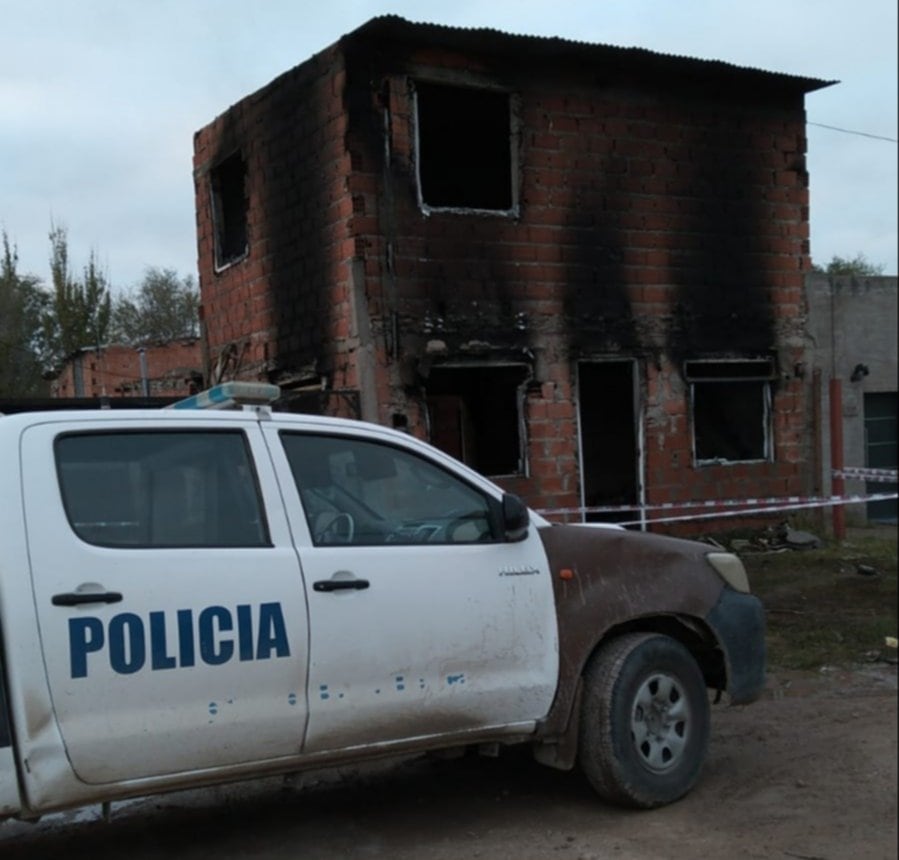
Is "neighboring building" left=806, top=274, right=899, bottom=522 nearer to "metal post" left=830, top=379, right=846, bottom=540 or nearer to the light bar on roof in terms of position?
"metal post" left=830, top=379, right=846, bottom=540

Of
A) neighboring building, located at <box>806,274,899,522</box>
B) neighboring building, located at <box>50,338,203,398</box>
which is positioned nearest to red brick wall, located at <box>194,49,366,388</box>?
neighboring building, located at <box>50,338,203,398</box>

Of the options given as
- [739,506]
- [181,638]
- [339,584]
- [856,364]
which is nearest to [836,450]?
[739,506]

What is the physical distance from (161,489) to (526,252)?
302 inches

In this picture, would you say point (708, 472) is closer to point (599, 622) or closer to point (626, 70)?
point (626, 70)

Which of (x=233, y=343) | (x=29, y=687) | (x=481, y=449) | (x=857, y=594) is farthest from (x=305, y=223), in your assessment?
(x=29, y=687)

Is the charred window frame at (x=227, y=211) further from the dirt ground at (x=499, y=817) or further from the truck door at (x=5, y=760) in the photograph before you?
the truck door at (x=5, y=760)

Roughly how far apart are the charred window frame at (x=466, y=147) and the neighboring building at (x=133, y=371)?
4402mm

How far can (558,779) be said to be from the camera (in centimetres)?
506

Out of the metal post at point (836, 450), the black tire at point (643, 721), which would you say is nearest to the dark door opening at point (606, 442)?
the metal post at point (836, 450)

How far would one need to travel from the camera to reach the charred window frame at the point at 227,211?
12984mm

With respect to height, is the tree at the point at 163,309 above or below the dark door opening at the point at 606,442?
above

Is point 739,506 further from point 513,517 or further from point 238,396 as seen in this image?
point 238,396

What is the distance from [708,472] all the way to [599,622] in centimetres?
809

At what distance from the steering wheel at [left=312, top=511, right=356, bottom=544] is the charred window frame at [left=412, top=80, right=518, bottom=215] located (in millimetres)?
6842
